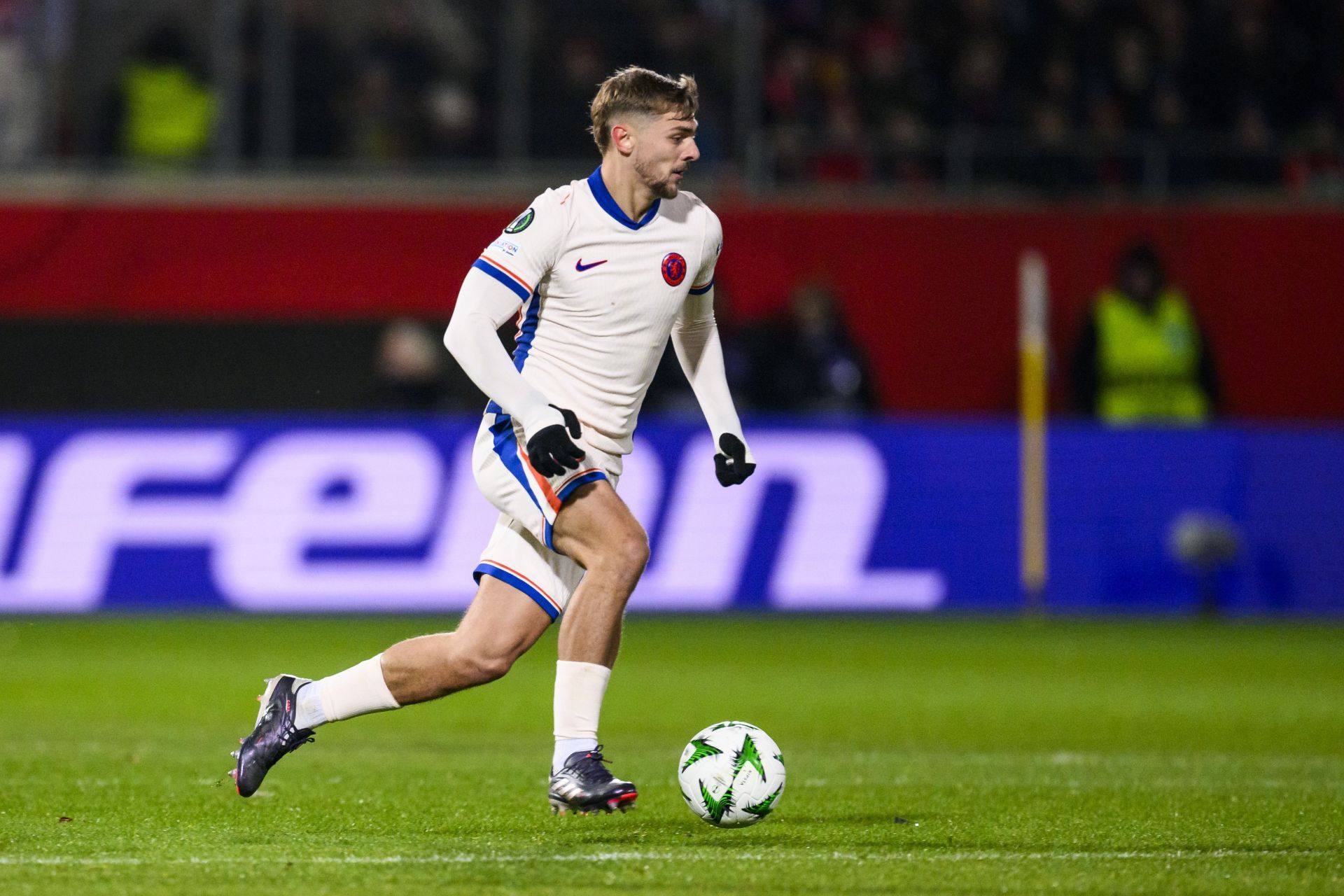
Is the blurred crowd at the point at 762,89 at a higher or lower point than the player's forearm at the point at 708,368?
higher

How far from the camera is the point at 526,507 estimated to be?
6016mm

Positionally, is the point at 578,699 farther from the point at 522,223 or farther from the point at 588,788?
the point at 522,223

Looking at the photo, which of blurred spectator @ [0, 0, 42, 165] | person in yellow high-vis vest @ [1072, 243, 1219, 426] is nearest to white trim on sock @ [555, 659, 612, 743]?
person in yellow high-vis vest @ [1072, 243, 1219, 426]

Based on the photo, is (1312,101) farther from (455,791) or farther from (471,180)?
(455,791)

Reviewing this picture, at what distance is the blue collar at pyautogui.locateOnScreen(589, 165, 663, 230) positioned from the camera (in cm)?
614

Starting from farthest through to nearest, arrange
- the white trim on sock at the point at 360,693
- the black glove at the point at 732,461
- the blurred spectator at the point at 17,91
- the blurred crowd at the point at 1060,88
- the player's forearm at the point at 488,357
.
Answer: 1. the blurred crowd at the point at 1060,88
2. the blurred spectator at the point at 17,91
3. the black glove at the point at 732,461
4. the white trim on sock at the point at 360,693
5. the player's forearm at the point at 488,357

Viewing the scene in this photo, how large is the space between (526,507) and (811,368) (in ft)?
30.3

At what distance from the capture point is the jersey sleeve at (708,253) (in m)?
6.27

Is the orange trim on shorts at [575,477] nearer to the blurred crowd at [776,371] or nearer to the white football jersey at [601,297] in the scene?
the white football jersey at [601,297]

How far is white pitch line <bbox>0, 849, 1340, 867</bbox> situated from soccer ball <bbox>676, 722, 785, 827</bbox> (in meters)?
0.31

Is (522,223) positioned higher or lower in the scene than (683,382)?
higher

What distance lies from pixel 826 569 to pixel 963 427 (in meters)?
1.51

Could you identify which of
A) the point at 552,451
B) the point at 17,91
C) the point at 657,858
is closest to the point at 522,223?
the point at 552,451

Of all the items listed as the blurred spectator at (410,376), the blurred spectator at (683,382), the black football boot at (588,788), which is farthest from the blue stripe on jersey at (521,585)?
the blurred spectator at (410,376)
